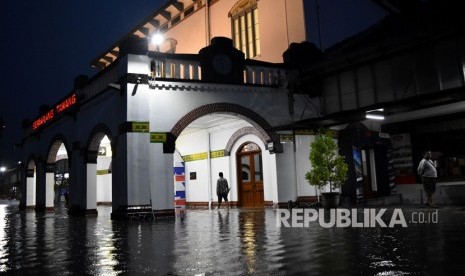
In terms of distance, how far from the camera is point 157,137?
14000mm

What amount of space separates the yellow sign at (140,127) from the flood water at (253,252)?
17.7 feet

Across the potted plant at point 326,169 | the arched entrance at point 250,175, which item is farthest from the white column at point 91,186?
the potted plant at point 326,169

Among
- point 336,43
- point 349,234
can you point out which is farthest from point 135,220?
point 336,43

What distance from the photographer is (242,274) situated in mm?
4422

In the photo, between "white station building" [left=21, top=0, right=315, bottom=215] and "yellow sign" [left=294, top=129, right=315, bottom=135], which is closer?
"white station building" [left=21, top=0, right=315, bottom=215]

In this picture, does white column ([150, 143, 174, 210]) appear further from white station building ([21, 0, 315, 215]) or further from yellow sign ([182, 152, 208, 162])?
yellow sign ([182, 152, 208, 162])

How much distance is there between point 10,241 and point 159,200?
5.90 m

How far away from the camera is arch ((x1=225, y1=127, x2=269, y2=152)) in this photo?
16.7 metres

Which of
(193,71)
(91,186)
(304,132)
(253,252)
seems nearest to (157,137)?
(193,71)

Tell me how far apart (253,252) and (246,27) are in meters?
18.0

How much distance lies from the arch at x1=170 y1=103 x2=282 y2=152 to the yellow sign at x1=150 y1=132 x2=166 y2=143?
367 mm

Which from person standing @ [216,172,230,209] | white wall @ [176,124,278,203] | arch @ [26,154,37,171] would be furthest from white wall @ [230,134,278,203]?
arch @ [26,154,37,171]

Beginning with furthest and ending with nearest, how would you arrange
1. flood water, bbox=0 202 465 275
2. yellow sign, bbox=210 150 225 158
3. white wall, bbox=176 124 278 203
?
yellow sign, bbox=210 150 225 158 → white wall, bbox=176 124 278 203 → flood water, bbox=0 202 465 275

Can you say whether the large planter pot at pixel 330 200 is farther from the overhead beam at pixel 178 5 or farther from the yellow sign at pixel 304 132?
the overhead beam at pixel 178 5
